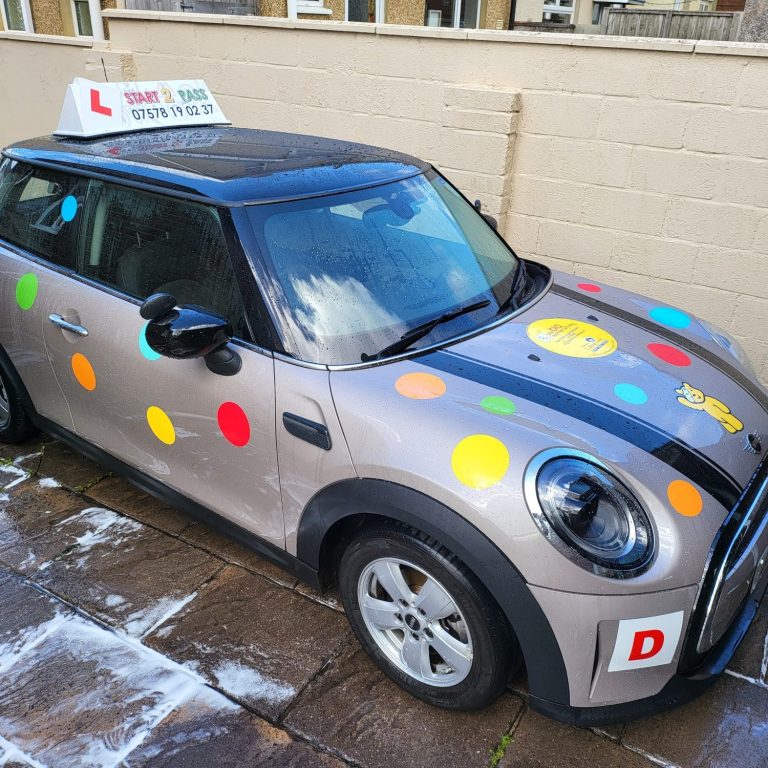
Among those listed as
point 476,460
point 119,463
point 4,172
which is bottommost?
→ point 119,463

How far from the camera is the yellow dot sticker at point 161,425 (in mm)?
2793

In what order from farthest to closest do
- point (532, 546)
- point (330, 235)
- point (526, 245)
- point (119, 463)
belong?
point (526, 245) → point (119, 463) → point (330, 235) → point (532, 546)

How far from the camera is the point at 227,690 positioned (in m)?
2.49

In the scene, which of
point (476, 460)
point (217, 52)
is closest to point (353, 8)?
point (217, 52)

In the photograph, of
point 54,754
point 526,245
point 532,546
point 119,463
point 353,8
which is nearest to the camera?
point 532,546

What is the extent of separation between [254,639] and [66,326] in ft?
4.94

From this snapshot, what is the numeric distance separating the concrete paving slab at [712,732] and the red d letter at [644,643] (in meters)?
0.49

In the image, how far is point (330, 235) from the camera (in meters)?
2.64

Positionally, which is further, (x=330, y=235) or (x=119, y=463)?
(x=119, y=463)

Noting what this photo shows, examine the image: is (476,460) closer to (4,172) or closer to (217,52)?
(4,172)

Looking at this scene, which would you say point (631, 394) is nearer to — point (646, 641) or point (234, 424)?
point (646, 641)

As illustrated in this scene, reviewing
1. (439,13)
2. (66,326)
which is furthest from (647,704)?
(439,13)

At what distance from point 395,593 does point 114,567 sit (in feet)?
4.59

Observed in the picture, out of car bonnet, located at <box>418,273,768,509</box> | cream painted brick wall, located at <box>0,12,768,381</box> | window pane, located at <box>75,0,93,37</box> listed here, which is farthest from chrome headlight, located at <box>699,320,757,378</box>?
window pane, located at <box>75,0,93,37</box>
